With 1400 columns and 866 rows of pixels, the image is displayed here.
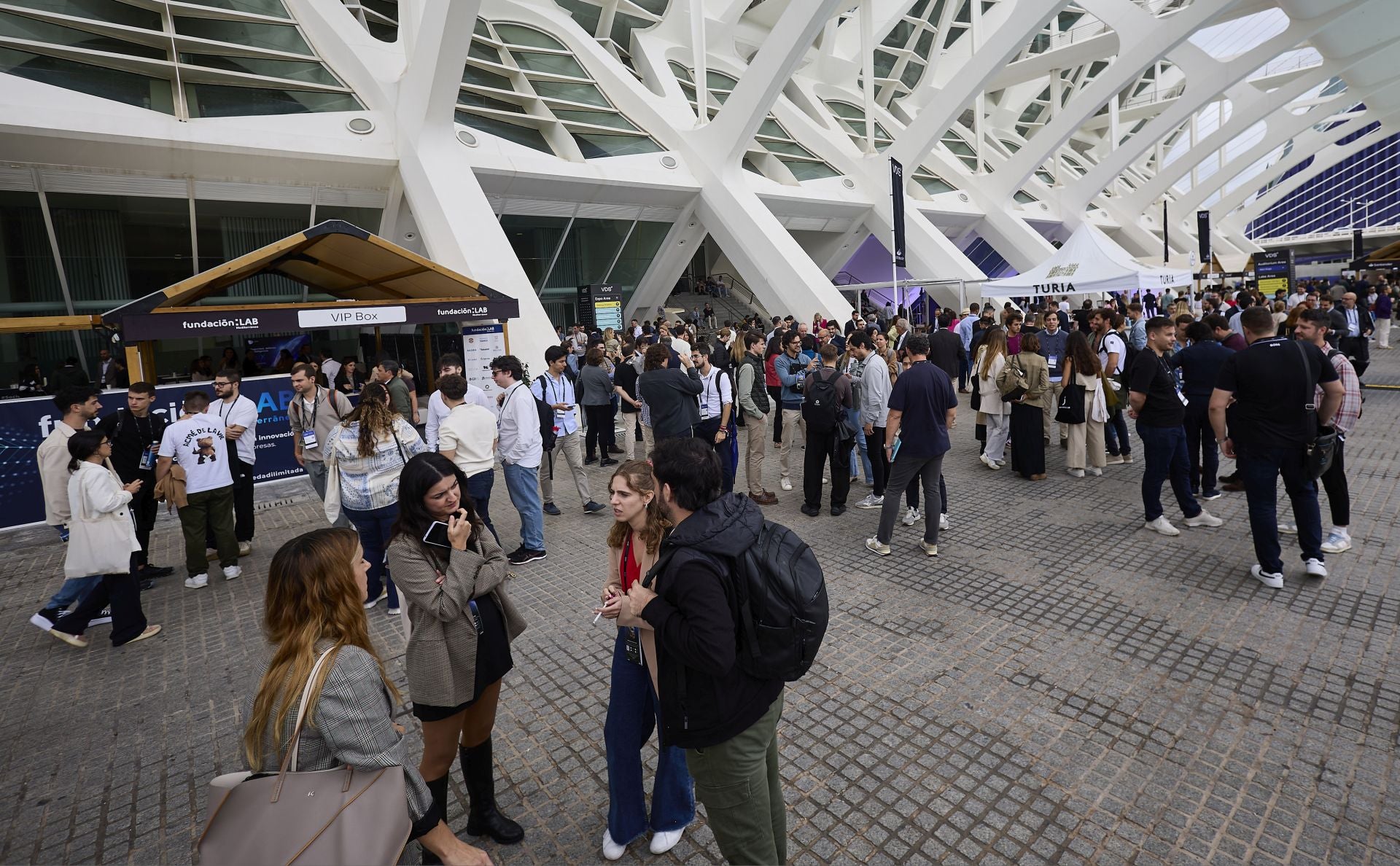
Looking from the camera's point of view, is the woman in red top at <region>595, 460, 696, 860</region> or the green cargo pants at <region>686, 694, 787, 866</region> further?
the woman in red top at <region>595, 460, 696, 860</region>

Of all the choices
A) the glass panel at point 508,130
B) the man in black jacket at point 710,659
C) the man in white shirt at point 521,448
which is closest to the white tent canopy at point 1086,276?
the glass panel at point 508,130

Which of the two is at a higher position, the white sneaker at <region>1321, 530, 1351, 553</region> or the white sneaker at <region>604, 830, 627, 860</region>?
the white sneaker at <region>1321, 530, 1351, 553</region>

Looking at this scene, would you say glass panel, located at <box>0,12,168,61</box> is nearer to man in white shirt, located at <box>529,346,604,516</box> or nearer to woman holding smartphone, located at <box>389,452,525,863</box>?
man in white shirt, located at <box>529,346,604,516</box>

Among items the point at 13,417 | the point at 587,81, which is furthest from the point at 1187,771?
the point at 587,81

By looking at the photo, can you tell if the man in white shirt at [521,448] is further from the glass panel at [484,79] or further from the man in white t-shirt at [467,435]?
the glass panel at [484,79]

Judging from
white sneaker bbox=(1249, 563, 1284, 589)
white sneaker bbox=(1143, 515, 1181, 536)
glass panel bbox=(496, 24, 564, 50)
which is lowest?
white sneaker bbox=(1143, 515, 1181, 536)

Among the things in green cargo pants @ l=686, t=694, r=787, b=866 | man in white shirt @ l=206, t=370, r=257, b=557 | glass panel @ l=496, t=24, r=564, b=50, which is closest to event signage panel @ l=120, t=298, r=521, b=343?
man in white shirt @ l=206, t=370, r=257, b=557

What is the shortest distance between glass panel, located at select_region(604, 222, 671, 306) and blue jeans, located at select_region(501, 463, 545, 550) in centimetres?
1593

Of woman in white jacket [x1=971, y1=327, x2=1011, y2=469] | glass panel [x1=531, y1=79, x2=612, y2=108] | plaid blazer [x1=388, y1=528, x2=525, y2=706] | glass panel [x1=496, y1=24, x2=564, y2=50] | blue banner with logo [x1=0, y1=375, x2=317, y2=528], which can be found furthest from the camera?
glass panel [x1=496, y1=24, x2=564, y2=50]

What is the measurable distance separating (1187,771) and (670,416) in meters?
4.67

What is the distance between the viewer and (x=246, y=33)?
53.7 ft

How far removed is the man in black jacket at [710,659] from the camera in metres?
1.95

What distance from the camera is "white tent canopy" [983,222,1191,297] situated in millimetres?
14852

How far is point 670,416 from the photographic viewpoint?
664cm
